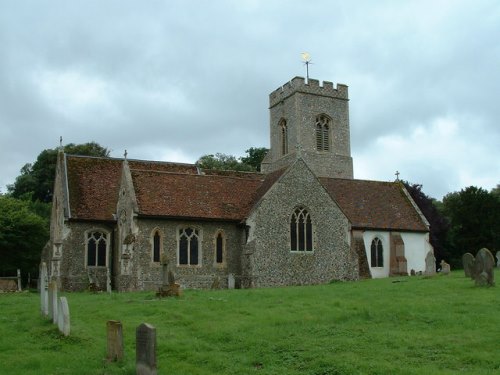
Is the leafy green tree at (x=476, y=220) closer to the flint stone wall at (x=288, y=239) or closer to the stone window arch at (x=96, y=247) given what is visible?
the flint stone wall at (x=288, y=239)

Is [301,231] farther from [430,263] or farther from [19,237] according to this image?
[19,237]

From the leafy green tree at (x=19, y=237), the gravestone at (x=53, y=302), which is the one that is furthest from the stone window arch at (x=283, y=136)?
the gravestone at (x=53, y=302)

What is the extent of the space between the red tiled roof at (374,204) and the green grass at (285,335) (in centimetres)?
1731

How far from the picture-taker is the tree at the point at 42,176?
6456 cm

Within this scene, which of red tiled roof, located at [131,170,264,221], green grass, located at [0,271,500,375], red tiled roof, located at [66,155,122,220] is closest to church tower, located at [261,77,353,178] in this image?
red tiled roof, located at [131,170,264,221]

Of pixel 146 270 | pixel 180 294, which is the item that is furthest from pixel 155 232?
pixel 180 294

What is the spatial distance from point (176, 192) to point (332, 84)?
24.9 m

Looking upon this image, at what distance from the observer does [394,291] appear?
21078 millimetres

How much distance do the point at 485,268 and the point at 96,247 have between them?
20.5 metres

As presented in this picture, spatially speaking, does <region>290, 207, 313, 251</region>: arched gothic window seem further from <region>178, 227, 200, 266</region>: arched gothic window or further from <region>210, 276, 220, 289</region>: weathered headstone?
<region>178, 227, 200, 266</region>: arched gothic window

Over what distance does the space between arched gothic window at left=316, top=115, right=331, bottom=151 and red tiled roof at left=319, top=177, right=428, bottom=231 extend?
381 inches

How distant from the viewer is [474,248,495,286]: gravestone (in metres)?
20.6

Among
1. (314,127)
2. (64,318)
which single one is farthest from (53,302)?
(314,127)

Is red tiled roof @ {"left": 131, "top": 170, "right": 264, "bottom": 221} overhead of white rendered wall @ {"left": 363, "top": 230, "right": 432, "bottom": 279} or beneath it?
overhead
